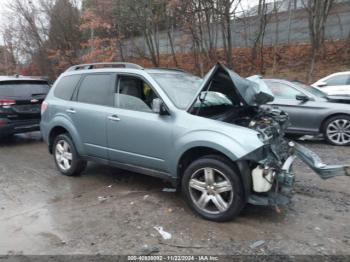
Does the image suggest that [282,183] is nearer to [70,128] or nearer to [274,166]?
[274,166]

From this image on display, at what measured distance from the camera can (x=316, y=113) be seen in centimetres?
818

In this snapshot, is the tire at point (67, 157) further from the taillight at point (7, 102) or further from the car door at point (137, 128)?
the taillight at point (7, 102)

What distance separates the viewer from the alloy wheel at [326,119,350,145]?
8031 mm

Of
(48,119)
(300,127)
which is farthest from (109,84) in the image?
(300,127)

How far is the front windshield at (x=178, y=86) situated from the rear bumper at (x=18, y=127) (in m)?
4.87

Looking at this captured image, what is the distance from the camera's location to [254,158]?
396 cm

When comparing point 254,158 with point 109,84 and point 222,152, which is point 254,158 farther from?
point 109,84

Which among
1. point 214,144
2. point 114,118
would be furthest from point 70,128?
point 214,144

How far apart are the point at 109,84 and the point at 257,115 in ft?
7.33

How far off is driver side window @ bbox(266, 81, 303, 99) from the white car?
9.26 ft

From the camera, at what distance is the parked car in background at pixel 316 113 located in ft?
26.5

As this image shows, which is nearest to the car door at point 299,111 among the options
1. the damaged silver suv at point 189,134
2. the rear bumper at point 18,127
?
the damaged silver suv at point 189,134

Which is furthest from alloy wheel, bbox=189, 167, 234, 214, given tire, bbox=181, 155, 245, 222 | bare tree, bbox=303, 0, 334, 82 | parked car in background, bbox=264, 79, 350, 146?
bare tree, bbox=303, 0, 334, 82

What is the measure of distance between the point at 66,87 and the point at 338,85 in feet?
26.9
